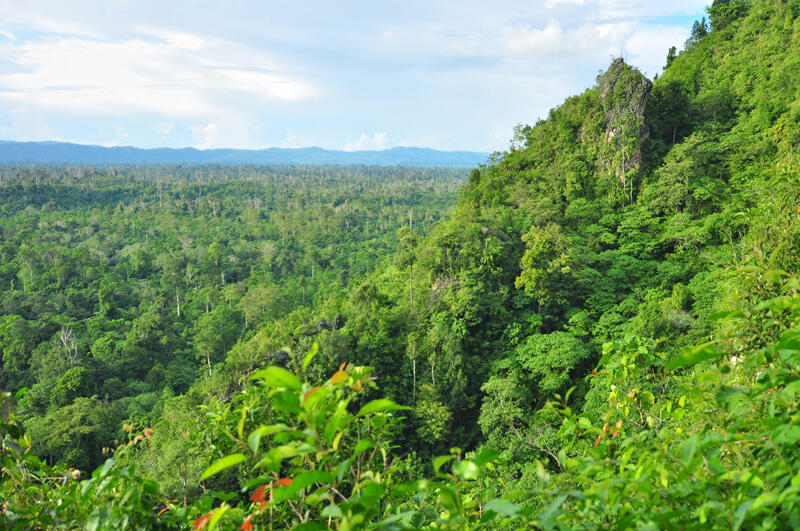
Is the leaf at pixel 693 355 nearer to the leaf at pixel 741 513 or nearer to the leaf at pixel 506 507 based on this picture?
the leaf at pixel 741 513

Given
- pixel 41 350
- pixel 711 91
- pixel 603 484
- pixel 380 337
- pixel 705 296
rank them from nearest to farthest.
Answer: pixel 603 484
pixel 705 296
pixel 380 337
pixel 711 91
pixel 41 350

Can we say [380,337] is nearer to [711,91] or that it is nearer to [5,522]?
[5,522]

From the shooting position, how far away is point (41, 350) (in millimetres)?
29562

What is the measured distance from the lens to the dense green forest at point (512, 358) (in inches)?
40.3

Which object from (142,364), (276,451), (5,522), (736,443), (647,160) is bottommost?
(142,364)

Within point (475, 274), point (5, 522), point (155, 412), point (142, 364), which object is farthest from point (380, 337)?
point (142, 364)

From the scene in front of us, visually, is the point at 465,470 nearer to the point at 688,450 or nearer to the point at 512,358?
the point at 688,450

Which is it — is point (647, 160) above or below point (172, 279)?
above

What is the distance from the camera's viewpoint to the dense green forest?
1023mm

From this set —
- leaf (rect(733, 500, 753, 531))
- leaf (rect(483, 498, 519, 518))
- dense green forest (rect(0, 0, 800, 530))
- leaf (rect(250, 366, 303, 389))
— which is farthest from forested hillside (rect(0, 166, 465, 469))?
leaf (rect(733, 500, 753, 531))

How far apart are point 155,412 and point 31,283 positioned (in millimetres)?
28145

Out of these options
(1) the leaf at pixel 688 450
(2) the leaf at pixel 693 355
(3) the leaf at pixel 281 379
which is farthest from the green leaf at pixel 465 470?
(2) the leaf at pixel 693 355

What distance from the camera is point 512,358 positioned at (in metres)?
16.8

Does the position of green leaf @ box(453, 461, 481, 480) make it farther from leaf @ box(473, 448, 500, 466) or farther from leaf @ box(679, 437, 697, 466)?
leaf @ box(679, 437, 697, 466)
